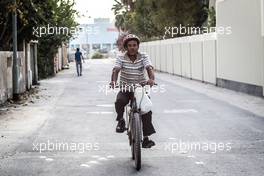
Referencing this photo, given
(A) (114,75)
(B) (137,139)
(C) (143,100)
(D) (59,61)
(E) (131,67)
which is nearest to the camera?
(B) (137,139)

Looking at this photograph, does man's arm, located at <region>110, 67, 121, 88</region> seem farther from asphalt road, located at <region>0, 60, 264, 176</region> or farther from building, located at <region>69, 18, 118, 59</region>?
building, located at <region>69, 18, 118, 59</region>

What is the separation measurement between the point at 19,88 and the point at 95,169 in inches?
482

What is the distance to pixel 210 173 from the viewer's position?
7312mm

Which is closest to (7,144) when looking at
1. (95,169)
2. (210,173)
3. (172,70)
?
(95,169)

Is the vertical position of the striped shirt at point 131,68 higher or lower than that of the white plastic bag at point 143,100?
higher

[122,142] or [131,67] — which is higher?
[131,67]

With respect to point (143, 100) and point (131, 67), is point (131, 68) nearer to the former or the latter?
point (131, 67)

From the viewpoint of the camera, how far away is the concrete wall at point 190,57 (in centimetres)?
2441

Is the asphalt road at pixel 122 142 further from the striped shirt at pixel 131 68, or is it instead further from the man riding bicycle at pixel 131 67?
the striped shirt at pixel 131 68

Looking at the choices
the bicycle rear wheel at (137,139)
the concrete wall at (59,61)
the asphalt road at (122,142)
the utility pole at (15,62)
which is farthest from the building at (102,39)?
the bicycle rear wheel at (137,139)

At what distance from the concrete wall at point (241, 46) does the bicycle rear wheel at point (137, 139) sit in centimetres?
1001

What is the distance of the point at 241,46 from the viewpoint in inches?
766

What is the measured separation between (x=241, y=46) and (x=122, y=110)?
11793 millimetres

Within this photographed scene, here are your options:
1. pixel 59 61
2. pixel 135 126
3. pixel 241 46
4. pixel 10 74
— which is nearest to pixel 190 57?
pixel 241 46
